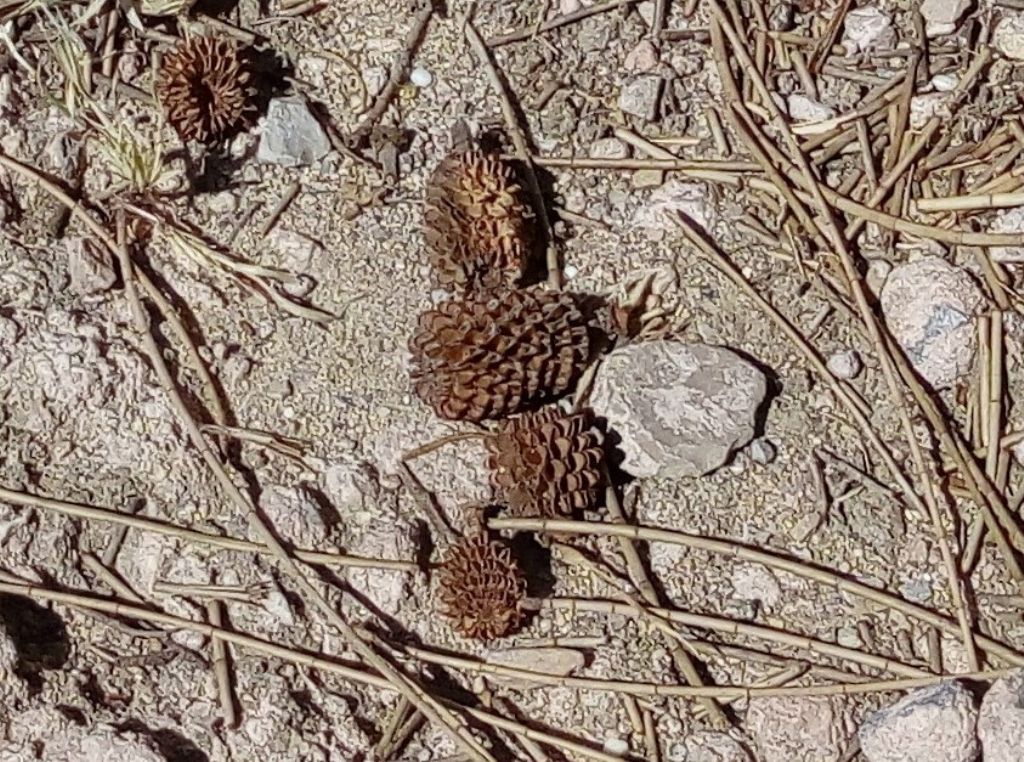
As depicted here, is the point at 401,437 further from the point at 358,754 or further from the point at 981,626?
the point at 981,626

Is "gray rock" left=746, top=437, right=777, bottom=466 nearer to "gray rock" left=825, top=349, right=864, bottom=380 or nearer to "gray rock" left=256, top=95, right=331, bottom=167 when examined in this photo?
"gray rock" left=825, top=349, right=864, bottom=380

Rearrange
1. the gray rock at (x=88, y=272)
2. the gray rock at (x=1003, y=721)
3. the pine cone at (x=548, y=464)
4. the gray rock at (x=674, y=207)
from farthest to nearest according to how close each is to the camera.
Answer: the gray rock at (x=674, y=207) → the gray rock at (x=88, y=272) → the pine cone at (x=548, y=464) → the gray rock at (x=1003, y=721)

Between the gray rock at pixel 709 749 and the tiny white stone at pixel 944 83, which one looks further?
the tiny white stone at pixel 944 83

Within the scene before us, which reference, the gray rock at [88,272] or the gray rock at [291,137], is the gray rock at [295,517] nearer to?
the gray rock at [88,272]

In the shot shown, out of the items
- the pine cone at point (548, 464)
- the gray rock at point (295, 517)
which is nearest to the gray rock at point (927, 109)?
the pine cone at point (548, 464)

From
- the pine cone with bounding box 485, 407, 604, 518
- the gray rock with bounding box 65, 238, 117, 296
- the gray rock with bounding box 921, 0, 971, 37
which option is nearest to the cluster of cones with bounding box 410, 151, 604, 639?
the pine cone with bounding box 485, 407, 604, 518

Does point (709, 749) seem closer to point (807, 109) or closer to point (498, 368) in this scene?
point (498, 368)
